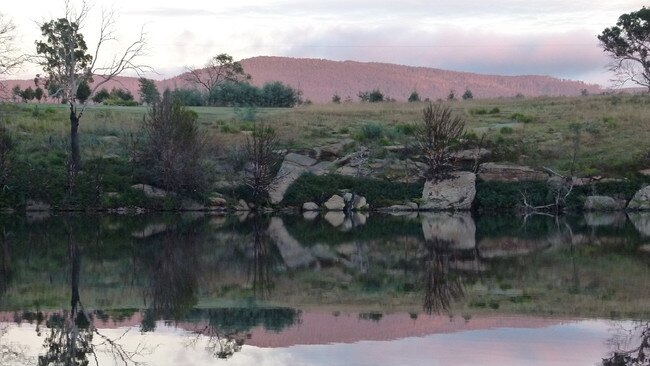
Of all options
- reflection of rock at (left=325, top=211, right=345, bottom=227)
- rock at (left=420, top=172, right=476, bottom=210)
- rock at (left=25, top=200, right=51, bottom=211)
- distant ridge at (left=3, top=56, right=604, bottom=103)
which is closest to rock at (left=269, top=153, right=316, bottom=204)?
reflection of rock at (left=325, top=211, right=345, bottom=227)

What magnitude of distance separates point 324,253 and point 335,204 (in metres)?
15.8

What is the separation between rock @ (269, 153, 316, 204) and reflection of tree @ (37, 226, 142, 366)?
79.8 ft

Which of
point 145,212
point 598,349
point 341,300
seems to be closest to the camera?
point 598,349

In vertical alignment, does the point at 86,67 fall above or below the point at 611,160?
above

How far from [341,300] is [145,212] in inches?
891

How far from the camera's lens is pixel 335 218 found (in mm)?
34562

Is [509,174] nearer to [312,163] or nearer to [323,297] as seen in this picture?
[312,163]

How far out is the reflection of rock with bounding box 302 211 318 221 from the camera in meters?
34.5

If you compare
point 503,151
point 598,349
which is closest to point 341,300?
point 598,349

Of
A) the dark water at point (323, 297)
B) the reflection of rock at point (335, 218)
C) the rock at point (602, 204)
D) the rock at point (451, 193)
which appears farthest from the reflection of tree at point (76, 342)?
the rock at point (602, 204)

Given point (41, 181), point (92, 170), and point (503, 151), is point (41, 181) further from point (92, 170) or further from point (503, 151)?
point (503, 151)

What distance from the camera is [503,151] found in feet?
139

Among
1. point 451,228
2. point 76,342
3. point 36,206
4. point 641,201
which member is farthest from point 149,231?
point 641,201

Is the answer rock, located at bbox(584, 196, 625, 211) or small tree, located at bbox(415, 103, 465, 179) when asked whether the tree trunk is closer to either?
small tree, located at bbox(415, 103, 465, 179)
